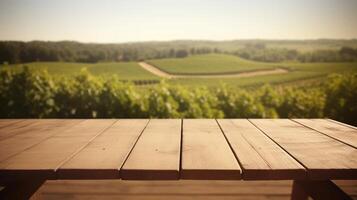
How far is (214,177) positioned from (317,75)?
5870cm

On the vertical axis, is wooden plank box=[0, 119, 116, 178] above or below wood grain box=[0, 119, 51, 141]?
above

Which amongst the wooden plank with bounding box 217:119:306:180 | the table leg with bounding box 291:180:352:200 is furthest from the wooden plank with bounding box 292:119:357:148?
the wooden plank with bounding box 217:119:306:180

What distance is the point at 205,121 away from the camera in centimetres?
214

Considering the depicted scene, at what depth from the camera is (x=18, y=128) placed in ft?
6.18

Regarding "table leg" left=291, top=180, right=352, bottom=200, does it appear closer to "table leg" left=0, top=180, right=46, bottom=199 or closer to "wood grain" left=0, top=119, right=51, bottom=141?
"table leg" left=0, top=180, right=46, bottom=199

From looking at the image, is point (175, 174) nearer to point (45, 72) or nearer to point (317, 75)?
point (45, 72)

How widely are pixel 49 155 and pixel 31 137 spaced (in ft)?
1.41

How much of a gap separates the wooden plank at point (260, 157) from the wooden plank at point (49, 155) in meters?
0.72

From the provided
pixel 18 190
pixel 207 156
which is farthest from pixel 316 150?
pixel 18 190

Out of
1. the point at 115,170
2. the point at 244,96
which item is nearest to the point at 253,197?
the point at 115,170

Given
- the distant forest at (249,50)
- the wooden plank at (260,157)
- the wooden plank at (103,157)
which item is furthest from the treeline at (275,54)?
the wooden plank at (103,157)

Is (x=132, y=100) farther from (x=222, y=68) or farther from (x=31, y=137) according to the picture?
(x=222, y=68)

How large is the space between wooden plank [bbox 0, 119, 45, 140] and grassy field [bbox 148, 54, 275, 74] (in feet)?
175

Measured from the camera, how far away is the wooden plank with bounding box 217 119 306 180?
43.3 inches
